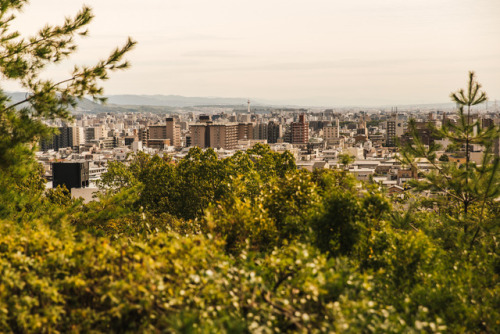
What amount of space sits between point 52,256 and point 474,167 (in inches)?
302

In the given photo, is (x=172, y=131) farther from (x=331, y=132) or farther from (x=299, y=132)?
(x=331, y=132)

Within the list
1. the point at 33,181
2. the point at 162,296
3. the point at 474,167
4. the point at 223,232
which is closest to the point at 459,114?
the point at 474,167

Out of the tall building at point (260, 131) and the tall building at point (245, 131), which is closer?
the tall building at point (245, 131)

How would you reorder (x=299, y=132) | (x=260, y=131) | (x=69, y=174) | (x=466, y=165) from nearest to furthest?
(x=466, y=165)
(x=69, y=174)
(x=299, y=132)
(x=260, y=131)

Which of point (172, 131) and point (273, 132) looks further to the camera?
point (273, 132)

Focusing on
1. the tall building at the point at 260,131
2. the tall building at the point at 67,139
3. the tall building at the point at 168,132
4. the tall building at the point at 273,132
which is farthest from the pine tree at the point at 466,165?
the tall building at the point at 260,131

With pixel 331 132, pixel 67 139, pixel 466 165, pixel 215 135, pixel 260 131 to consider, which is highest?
pixel 466 165

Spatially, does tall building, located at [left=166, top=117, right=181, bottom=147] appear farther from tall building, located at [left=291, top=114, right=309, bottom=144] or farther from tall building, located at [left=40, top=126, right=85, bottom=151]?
tall building, located at [left=291, top=114, right=309, bottom=144]

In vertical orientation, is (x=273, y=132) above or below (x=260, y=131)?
below

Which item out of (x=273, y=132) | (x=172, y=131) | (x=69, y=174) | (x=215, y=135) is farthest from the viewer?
(x=273, y=132)

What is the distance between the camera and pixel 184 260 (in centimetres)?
464

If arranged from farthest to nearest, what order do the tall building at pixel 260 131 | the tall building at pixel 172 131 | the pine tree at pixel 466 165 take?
the tall building at pixel 260 131 → the tall building at pixel 172 131 → the pine tree at pixel 466 165

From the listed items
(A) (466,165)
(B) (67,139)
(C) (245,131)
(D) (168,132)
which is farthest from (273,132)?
(A) (466,165)

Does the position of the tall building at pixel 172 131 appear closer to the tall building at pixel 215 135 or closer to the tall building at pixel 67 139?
the tall building at pixel 215 135
